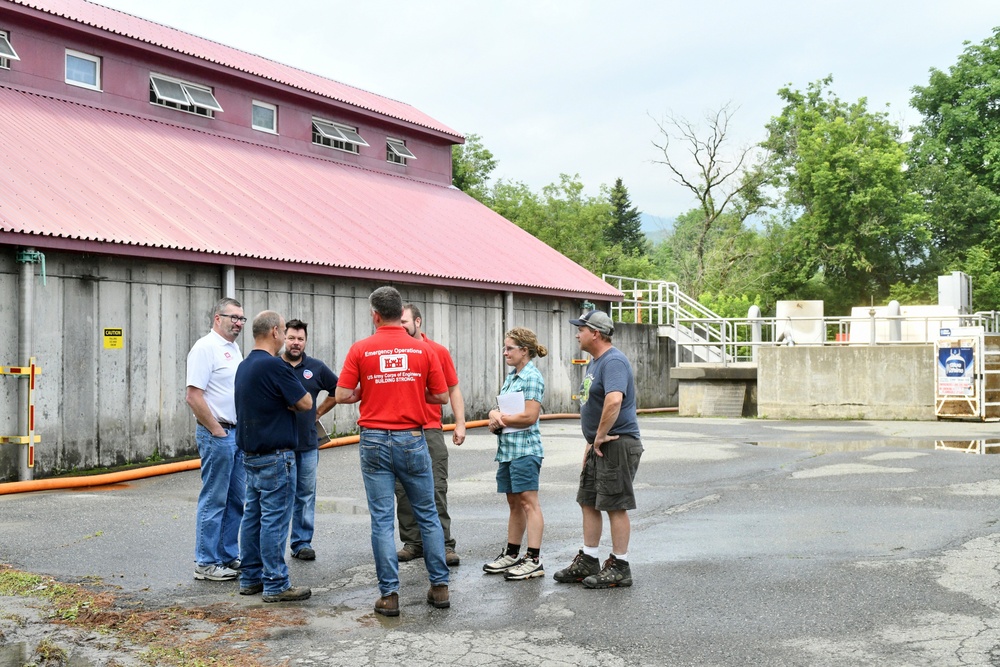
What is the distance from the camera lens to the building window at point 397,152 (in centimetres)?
2850

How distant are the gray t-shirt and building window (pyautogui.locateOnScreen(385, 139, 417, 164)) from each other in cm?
2171

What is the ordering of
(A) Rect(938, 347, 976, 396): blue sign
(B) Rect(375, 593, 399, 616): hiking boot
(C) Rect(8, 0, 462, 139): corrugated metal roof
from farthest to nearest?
1. (A) Rect(938, 347, 976, 396): blue sign
2. (C) Rect(8, 0, 462, 139): corrugated metal roof
3. (B) Rect(375, 593, 399, 616): hiking boot

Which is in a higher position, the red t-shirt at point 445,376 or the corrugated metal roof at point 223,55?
the corrugated metal roof at point 223,55

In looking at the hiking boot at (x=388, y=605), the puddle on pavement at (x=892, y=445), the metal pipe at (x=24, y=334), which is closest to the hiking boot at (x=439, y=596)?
the hiking boot at (x=388, y=605)

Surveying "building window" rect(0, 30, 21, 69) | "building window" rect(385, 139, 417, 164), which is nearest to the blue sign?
"building window" rect(385, 139, 417, 164)

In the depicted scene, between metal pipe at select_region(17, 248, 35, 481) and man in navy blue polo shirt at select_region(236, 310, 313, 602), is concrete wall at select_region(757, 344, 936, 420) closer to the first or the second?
metal pipe at select_region(17, 248, 35, 481)

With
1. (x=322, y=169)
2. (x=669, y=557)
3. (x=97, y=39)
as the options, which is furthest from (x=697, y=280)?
(x=669, y=557)

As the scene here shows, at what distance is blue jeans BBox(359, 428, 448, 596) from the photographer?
674 cm

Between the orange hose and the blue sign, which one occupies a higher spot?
the blue sign

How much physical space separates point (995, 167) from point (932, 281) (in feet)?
20.2

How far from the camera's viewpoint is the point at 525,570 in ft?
24.6

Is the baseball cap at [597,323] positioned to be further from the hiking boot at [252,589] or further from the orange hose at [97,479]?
the orange hose at [97,479]

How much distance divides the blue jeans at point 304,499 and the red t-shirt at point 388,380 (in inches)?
60.5

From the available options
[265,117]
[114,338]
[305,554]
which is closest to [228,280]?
[114,338]
